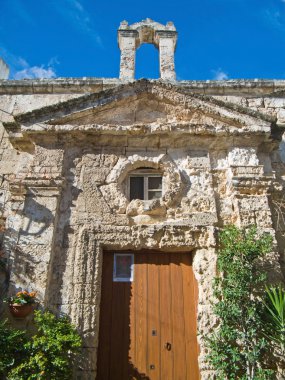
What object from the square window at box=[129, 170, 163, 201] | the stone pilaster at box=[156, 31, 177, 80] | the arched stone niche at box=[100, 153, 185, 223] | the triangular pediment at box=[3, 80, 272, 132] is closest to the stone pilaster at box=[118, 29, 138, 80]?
the stone pilaster at box=[156, 31, 177, 80]

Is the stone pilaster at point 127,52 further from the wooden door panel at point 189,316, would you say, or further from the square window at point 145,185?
the wooden door panel at point 189,316

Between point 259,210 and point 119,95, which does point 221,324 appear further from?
point 119,95

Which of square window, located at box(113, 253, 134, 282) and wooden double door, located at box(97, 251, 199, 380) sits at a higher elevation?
square window, located at box(113, 253, 134, 282)

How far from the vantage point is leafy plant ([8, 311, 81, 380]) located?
374 cm

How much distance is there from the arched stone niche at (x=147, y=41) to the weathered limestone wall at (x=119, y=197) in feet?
4.74

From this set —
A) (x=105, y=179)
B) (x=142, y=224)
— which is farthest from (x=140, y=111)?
(x=142, y=224)

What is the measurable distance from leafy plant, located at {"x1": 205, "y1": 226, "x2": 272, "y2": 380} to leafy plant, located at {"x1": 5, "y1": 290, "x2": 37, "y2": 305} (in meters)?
2.28

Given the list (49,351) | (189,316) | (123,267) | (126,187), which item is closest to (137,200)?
(126,187)

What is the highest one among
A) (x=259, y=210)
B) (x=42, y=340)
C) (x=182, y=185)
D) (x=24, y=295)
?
(x=182, y=185)

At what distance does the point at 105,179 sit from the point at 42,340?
98.7 inches

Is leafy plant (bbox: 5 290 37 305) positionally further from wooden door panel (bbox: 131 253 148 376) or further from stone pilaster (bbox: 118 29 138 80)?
stone pilaster (bbox: 118 29 138 80)

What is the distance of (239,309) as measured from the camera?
4277 mm

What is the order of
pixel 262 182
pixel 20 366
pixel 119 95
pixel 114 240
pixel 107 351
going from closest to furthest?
pixel 20 366
pixel 107 351
pixel 114 240
pixel 262 182
pixel 119 95

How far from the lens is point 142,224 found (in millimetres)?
5184
